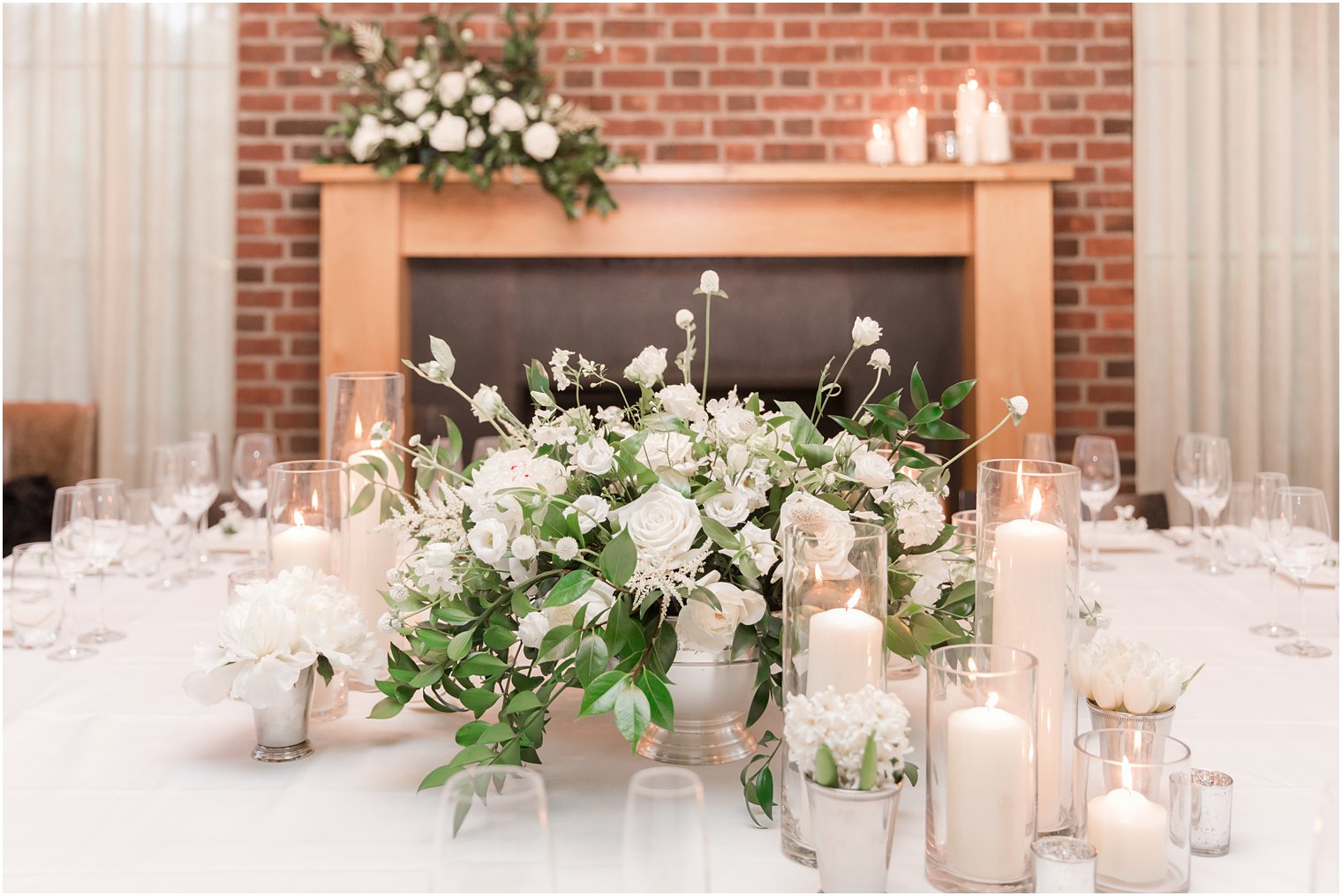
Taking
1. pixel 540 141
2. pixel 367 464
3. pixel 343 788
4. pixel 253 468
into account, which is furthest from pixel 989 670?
pixel 540 141

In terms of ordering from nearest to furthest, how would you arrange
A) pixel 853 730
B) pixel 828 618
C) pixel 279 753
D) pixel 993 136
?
pixel 853 730 < pixel 828 618 < pixel 279 753 < pixel 993 136

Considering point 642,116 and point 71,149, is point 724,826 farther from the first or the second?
point 71,149

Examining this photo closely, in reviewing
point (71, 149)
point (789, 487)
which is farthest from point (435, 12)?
point (789, 487)

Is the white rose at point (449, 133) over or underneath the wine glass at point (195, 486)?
over

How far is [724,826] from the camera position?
3.04 ft

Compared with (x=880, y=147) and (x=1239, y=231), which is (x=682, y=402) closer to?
(x=880, y=147)

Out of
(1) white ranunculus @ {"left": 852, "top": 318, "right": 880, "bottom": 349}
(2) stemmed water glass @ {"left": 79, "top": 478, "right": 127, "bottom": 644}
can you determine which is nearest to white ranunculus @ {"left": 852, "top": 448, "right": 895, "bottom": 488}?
(1) white ranunculus @ {"left": 852, "top": 318, "right": 880, "bottom": 349}

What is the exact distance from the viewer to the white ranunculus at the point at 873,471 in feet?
3.26

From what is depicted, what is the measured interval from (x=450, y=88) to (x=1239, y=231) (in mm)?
2295

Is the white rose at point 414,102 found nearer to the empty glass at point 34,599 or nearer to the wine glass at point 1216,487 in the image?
the empty glass at point 34,599

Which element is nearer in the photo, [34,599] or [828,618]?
[828,618]

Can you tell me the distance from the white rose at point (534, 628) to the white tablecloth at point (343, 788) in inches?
5.3

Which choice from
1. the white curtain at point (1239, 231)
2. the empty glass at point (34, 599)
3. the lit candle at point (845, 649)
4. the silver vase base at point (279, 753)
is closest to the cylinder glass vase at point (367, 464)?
the silver vase base at point (279, 753)

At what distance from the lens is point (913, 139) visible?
128 inches
